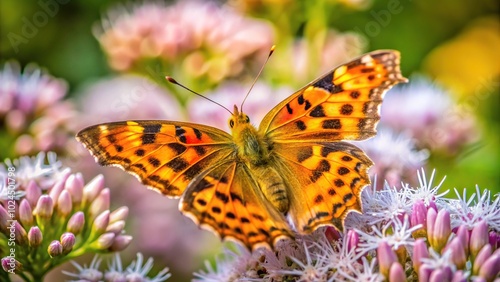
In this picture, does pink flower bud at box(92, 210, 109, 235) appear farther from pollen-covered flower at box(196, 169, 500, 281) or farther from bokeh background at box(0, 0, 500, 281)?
bokeh background at box(0, 0, 500, 281)

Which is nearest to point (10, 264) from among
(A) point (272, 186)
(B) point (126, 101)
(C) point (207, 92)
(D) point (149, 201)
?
(A) point (272, 186)

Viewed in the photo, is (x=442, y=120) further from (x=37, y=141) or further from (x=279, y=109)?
(x=37, y=141)

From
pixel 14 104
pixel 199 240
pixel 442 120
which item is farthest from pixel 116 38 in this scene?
pixel 442 120

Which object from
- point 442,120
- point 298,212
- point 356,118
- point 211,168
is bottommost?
point 298,212

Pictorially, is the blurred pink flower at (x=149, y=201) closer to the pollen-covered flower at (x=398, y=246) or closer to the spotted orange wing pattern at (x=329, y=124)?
the spotted orange wing pattern at (x=329, y=124)

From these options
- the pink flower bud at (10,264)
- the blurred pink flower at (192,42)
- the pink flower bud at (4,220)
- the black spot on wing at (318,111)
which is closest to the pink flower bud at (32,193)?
the pink flower bud at (4,220)

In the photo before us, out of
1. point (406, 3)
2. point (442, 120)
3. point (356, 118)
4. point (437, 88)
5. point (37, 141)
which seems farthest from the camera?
point (406, 3)
